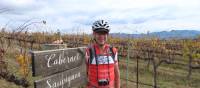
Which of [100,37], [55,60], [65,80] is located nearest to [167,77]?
[65,80]

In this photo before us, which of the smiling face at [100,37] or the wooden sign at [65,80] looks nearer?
the wooden sign at [65,80]

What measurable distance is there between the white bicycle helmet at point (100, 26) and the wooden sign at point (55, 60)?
1.49 feet

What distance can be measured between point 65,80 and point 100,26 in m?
0.76

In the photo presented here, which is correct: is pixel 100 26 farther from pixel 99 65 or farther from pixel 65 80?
pixel 65 80

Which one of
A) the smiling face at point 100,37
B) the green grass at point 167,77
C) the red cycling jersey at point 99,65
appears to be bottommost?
the green grass at point 167,77

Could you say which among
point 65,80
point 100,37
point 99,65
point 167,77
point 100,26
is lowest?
point 167,77

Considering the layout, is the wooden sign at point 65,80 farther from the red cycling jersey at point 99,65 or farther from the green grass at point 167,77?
the green grass at point 167,77

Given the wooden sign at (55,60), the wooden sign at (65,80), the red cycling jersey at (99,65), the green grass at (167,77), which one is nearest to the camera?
the wooden sign at (55,60)

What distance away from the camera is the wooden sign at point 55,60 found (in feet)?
11.0

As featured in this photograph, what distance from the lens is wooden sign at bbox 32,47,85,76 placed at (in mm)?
3359

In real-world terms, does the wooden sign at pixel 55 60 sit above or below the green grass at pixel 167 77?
above

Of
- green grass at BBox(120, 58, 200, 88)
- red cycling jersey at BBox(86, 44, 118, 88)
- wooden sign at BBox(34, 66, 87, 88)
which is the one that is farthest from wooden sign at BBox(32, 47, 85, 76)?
green grass at BBox(120, 58, 200, 88)

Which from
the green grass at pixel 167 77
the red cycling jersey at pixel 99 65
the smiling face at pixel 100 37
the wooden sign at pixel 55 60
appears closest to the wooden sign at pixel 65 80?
the wooden sign at pixel 55 60

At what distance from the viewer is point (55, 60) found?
148 inches
